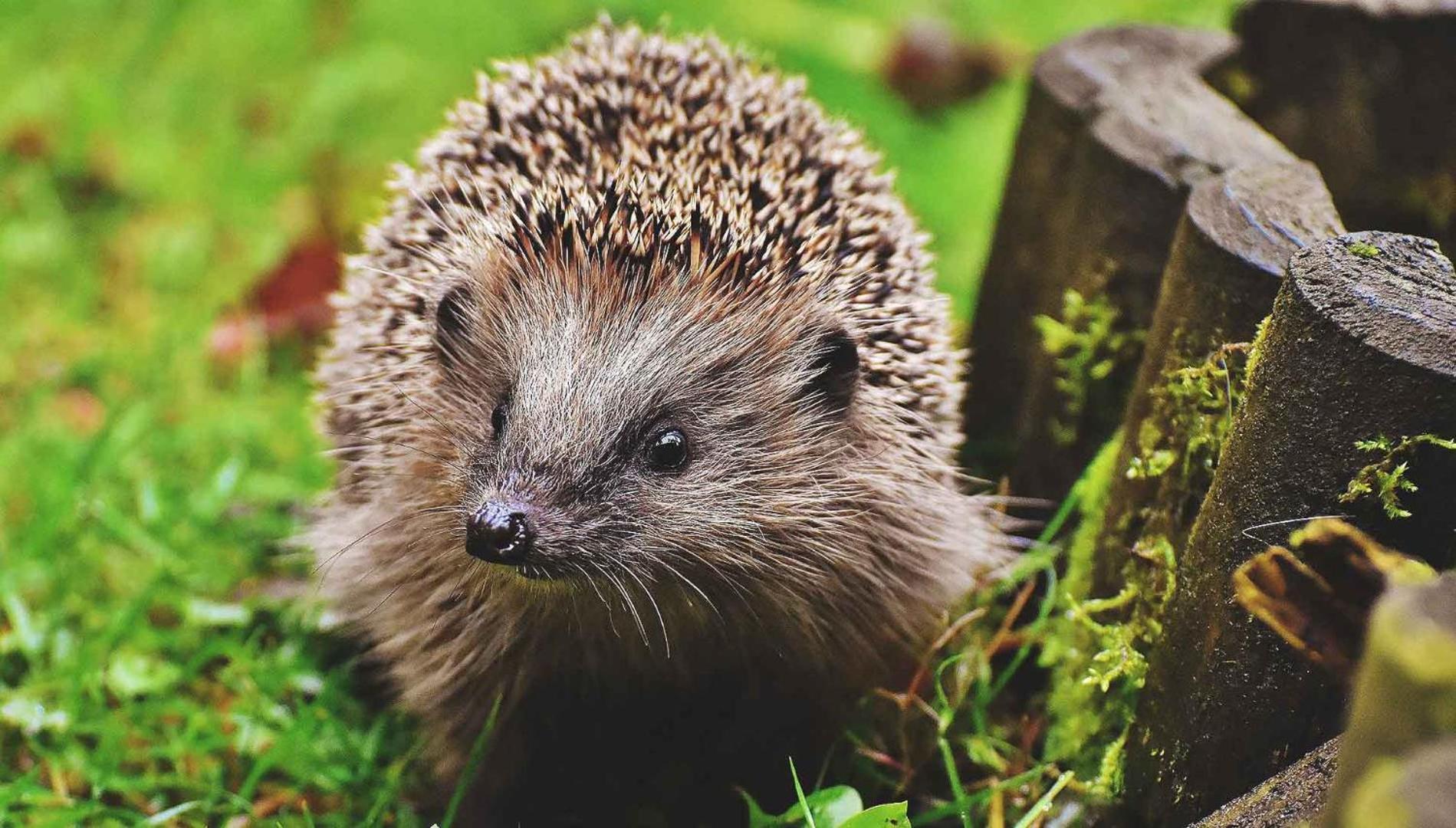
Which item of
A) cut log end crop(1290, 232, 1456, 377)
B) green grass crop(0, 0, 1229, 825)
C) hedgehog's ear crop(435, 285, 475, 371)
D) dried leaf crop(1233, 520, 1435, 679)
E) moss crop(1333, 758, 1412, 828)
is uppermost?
cut log end crop(1290, 232, 1456, 377)

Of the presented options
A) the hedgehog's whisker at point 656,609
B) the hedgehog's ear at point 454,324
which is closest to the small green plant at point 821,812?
the hedgehog's whisker at point 656,609

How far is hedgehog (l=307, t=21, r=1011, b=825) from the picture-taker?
100 inches

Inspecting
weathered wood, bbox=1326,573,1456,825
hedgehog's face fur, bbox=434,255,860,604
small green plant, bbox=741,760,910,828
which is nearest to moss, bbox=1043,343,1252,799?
small green plant, bbox=741,760,910,828

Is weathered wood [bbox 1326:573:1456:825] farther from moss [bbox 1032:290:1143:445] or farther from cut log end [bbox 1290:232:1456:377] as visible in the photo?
moss [bbox 1032:290:1143:445]

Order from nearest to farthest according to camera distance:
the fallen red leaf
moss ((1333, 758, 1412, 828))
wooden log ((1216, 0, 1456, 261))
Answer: moss ((1333, 758, 1412, 828)) < wooden log ((1216, 0, 1456, 261)) < the fallen red leaf

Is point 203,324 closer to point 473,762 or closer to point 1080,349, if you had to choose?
point 473,762

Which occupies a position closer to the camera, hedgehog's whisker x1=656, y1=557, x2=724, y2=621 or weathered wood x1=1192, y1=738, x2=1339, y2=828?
weathered wood x1=1192, y1=738, x2=1339, y2=828

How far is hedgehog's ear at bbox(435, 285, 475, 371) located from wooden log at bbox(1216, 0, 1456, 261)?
7.14 ft

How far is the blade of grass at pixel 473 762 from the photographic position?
252cm

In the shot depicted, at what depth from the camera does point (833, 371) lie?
108 inches

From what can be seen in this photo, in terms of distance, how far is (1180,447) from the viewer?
253 cm

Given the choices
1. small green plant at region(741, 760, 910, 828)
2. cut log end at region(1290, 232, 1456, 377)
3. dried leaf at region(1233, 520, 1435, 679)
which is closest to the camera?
dried leaf at region(1233, 520, 1435, 679)

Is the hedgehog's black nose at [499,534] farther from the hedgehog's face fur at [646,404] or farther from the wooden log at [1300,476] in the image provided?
the wooden log at [1300,476]

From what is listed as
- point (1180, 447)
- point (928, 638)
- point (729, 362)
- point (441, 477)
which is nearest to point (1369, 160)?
point (1180, 447)
